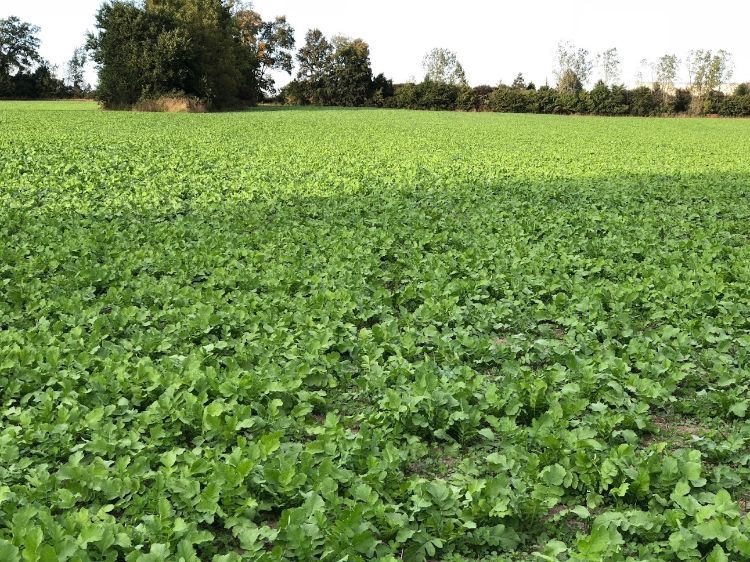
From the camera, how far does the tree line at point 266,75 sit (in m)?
43.4

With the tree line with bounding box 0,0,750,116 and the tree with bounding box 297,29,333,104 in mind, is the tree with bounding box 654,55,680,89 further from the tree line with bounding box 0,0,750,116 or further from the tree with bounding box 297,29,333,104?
the tree with bounding box 297,29,333,104

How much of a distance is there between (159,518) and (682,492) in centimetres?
238

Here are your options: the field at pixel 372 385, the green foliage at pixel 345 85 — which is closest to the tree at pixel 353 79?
the green foliage at pixel 345 85

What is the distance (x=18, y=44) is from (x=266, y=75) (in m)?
32.1

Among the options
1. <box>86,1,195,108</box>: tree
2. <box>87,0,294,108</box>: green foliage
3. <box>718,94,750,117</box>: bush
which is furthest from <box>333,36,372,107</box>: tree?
<box>718,94,750,117</box>: bush

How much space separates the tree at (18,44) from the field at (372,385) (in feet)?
279

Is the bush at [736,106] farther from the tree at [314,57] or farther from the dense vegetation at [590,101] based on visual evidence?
the tree at [314,57]

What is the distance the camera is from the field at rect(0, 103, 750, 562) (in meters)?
2.87

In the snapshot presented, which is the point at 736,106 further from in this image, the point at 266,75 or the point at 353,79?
the point at 266,75

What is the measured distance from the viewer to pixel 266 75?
83.4 metres

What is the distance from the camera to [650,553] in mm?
2740

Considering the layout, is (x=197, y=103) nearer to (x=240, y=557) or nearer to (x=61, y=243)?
(x=61, y=243)

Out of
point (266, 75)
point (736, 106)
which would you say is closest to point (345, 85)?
point (266, 75)

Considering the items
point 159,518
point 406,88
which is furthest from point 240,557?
point 406,88
